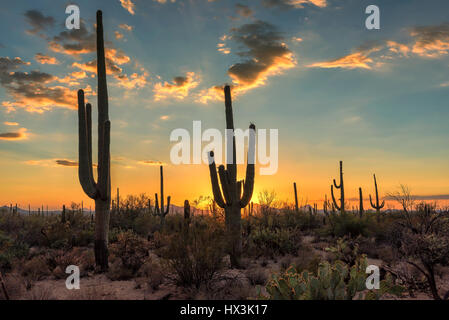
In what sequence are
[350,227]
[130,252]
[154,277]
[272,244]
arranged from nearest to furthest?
1. [154,277]
2. [130,252]
3. [272,244]
4. [350,227]

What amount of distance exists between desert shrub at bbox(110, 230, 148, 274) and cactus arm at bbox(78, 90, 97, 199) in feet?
6.87

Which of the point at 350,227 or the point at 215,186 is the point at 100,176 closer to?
the point at 215,186

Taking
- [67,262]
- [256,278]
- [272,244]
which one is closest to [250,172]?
[272,244]

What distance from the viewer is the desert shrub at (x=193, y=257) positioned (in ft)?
29.9

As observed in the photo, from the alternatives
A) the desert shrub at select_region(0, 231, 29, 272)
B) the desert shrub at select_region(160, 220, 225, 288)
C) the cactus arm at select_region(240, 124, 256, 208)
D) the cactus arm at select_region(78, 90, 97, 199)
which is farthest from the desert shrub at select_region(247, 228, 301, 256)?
the desert shrub at select_region(0, 231, 29, 272)

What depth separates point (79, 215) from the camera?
83.0 feet

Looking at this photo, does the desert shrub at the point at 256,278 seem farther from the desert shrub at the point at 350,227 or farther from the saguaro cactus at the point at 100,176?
the desert shrub at the point at 350,227

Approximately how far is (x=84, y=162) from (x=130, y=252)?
373cm

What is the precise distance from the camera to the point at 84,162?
1259 centimetres

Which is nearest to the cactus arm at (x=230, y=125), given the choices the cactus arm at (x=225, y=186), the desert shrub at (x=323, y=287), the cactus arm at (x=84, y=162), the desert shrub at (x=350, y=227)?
the cactus arm at (x=225, y=186)

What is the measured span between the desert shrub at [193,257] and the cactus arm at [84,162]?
465cm

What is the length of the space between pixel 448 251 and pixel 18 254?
51.1 ft
